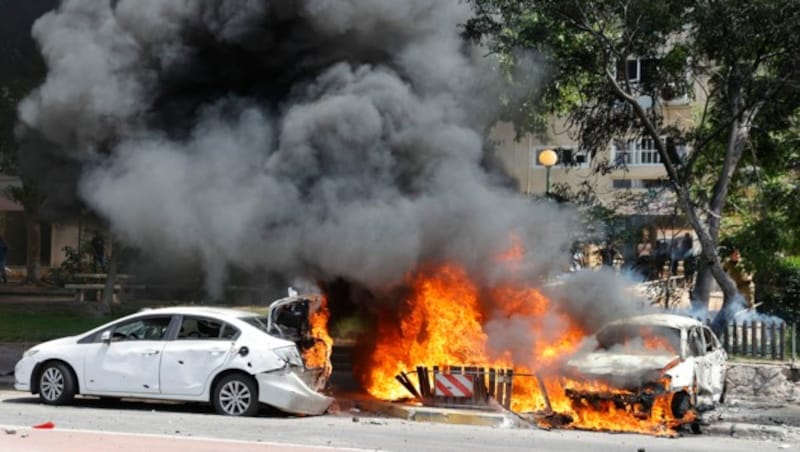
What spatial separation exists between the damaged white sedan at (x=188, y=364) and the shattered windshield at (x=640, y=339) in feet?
12.3

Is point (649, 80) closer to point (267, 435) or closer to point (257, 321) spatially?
point (257, 321)

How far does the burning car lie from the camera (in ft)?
34.9

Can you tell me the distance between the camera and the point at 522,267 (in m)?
13.0

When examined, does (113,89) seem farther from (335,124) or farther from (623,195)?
(623,195)

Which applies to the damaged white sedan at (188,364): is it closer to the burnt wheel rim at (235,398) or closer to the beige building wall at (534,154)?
the burnt wheel rim at (235,398)

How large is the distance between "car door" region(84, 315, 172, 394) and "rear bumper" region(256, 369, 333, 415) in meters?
1.27

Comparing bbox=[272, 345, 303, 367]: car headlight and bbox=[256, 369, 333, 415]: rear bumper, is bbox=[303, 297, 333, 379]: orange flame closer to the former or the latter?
bbox=[272, 345, 303, 367]: car headlight

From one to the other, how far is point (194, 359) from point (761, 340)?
8.94 metres

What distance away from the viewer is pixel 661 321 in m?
12.0

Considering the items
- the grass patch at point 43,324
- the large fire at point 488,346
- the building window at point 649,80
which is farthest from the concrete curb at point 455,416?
the grass patch at point 43,324

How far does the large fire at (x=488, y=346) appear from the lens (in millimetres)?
10781

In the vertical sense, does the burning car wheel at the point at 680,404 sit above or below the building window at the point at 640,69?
below

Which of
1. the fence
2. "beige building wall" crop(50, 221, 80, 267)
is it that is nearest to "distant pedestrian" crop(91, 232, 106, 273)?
"beige building wall" crop(50, 221, 80, 267)

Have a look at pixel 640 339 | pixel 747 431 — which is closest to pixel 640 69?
pixel 640 339
